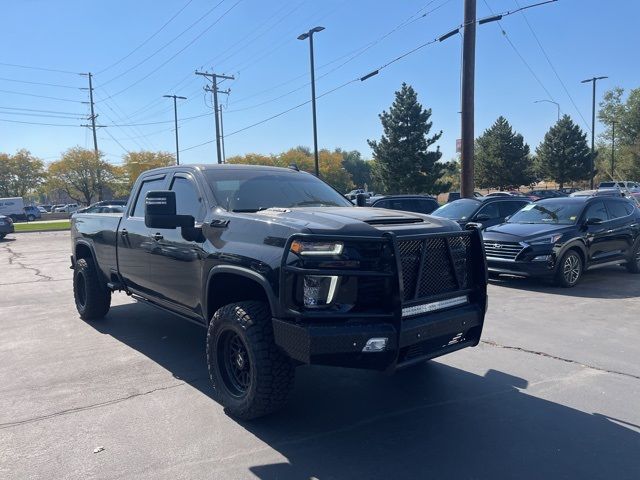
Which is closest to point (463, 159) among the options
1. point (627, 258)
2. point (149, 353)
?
point (627, 258)

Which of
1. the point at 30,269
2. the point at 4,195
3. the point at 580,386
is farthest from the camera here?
the point at 4,195

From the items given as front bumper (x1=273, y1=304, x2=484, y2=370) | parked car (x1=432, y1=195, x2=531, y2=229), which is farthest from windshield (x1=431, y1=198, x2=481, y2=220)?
front bumper (x1=273, y1=304, x2=484, y2=370)

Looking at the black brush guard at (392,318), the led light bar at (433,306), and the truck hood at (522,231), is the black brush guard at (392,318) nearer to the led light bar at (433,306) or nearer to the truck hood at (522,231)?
the led light bar at (433,306)

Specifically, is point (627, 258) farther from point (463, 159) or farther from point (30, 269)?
point (30, 269)

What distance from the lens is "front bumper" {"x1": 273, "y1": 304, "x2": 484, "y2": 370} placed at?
3.25 metres

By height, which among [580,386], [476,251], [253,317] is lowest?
[580,386]

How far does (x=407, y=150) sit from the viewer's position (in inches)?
1761

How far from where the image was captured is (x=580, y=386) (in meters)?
4.51

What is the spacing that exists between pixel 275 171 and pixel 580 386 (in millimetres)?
Answer: 3547

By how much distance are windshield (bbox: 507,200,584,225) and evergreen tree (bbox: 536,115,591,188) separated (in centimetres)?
4631

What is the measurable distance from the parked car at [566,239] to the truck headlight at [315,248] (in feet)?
22.0

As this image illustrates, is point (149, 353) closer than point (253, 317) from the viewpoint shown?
No

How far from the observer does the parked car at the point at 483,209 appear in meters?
12.7

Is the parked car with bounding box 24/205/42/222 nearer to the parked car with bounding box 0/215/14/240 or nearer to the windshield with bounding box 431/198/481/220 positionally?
the parked car with bounding box 0/215/14/240
